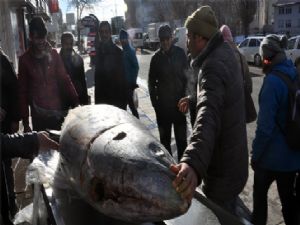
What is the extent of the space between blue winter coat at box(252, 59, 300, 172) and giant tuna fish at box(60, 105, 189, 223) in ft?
3.48

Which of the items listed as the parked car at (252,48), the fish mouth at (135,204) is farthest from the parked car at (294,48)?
the fish mouth at (135,204)

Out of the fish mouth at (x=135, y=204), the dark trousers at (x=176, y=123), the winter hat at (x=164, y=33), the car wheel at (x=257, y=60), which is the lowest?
the car wheel at (x=257, y=60)

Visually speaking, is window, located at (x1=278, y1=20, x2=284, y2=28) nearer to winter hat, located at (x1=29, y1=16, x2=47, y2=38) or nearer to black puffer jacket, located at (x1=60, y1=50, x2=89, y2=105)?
black puffer jacket, located at (x1=60, y1=50, x2=89, y2=105)

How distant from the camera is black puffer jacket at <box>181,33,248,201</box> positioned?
244 centimetres

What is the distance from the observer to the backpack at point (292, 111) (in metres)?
3.43

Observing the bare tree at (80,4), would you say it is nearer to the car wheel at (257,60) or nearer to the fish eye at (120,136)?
the car wheel at (257,60)

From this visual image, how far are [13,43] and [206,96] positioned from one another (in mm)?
14966

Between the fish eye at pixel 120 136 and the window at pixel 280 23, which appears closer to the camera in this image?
the fish eye at pixel 120 136

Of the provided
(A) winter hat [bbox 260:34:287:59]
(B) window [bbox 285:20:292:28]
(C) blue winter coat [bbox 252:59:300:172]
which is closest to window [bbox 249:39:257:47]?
(A) winter hat [bbox 260:34:287:59]

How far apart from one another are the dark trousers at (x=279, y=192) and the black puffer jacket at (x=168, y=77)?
2.47 metres

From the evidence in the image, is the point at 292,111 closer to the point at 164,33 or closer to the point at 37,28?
the point at 164,33

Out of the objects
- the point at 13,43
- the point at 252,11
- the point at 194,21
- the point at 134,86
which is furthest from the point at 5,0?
the point at 252,11

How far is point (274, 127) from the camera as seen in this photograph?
3.50m

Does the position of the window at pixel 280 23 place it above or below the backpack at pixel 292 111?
below
